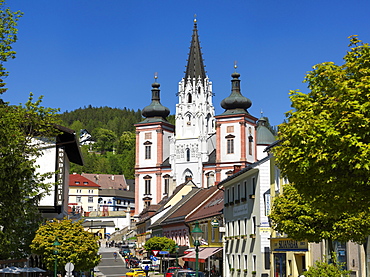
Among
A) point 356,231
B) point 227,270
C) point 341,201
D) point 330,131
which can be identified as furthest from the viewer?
point 227,270

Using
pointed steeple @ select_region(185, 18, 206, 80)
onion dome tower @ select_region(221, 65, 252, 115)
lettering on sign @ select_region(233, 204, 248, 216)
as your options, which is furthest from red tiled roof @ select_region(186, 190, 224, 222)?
pointed steeple @ select_region(185, 18, 206, 80)

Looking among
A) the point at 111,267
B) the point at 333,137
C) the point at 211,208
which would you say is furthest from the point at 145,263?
the point at 333,137

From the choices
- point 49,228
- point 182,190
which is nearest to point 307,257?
point 49,228

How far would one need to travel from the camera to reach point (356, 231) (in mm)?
26734

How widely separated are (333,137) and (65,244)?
24.6 m

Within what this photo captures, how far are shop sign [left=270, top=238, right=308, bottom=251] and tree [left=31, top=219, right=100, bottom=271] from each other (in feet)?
35.2

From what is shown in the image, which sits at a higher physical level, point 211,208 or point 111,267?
point 211,208

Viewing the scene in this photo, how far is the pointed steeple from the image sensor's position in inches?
4916

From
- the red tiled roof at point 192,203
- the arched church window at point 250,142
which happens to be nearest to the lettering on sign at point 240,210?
the red tiled roof at point 192,203

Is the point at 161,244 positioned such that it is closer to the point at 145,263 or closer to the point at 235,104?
the point at 145,263

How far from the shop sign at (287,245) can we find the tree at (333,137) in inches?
738

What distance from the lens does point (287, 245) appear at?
37531mm

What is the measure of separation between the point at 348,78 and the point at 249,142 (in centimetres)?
10179

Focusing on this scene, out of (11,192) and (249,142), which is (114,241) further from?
(11,192)
